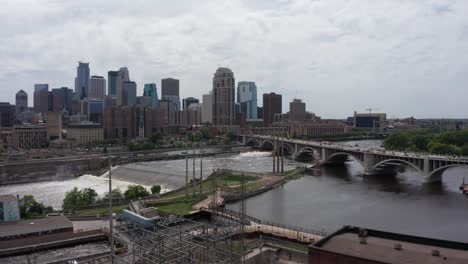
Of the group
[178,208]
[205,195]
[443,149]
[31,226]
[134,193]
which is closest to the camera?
[31,226]

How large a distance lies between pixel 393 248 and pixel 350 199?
3924 centimetres

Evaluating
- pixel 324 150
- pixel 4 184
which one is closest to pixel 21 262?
pixel 4 184

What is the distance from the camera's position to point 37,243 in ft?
117

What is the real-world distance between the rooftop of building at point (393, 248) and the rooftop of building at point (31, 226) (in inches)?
1008

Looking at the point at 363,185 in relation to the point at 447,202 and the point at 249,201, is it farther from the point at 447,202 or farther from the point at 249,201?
the point at 249,201

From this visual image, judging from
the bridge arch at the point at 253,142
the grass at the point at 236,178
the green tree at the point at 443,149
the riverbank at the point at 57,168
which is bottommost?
the riverbank at the point at 57,168

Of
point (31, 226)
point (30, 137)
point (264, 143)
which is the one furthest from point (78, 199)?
point (30, 137)

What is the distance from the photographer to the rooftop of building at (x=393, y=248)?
19.4m

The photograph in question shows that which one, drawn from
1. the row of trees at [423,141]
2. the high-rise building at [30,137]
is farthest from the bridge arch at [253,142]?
the high-rise building at [30,137]

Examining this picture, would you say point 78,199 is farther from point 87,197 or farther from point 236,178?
point 236,178

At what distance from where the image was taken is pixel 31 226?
122 ft

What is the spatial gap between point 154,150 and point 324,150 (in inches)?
2349

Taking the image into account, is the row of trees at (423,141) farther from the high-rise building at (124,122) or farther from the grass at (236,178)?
the high-rise building at (124,122)

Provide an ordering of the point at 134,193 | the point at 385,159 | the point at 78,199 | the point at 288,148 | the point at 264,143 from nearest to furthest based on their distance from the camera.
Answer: the point at 78,199 < the point at 134,193 < the point at 385,159 < the point at 288,148 < the point at 264,143
